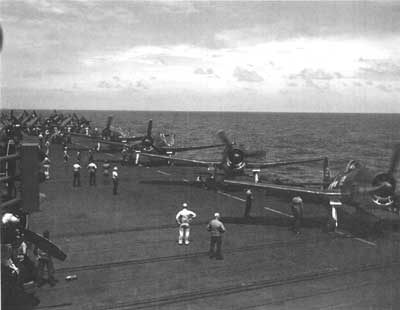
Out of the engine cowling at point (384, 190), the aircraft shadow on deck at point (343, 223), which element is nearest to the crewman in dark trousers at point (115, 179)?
the aircraft shadow on deck at point (343, 223)

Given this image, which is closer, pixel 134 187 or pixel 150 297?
pixel 150 297

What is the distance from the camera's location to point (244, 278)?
44.3 feet

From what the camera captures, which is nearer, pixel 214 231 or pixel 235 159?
pixel 214 231

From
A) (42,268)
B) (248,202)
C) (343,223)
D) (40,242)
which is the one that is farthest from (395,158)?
(40,242)

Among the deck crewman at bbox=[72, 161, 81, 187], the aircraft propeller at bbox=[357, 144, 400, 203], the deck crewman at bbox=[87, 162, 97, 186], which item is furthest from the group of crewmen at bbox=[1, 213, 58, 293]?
the deck crewman at bbox=[87, 162, 97, 186]

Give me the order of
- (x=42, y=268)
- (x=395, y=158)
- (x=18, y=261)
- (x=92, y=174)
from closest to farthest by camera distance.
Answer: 1. (x=18, y=261)
2. (x=42, y=268)
3. (x=395, y=158)
4. (x=92, y=174)

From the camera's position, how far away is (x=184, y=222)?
16.6 meters

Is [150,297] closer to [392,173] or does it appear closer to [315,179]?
[392,173]

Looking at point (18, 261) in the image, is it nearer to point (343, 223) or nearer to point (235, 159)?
point (343, 223)

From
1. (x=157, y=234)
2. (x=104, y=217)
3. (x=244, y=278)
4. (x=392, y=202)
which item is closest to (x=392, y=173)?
(x=392, y=202)

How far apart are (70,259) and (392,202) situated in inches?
524

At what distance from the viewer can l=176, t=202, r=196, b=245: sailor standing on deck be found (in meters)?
16.5

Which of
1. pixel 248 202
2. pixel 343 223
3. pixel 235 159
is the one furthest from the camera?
pixel 235 159

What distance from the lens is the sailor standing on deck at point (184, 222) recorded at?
54.0 feet
